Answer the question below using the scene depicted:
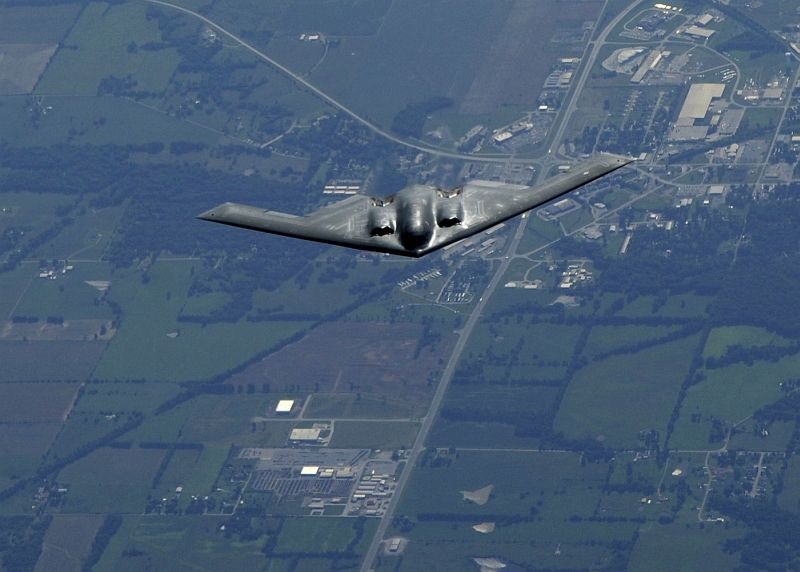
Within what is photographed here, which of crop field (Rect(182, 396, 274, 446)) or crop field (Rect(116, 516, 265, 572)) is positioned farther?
crop field (Rect(182, 396, 274, 446))

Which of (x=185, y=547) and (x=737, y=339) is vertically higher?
(x=737, y=339)

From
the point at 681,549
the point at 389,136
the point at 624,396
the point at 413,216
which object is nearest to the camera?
the point at 413,216

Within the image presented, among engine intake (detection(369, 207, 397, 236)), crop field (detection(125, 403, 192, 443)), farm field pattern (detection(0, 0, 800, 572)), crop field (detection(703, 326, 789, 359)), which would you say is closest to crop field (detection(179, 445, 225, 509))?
farm field pattern (detection(0, 0, 800, 572))

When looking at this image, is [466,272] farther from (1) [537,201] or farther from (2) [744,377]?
(1) [537,201]

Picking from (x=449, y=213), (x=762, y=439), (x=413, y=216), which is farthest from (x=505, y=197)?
(x=762, y=439)

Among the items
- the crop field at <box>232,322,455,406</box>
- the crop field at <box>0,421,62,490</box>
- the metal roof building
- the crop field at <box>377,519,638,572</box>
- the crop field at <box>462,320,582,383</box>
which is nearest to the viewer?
the crop field at <box>377,519,638,572</box>

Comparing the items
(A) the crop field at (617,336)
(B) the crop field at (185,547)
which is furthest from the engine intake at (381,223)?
(A) the crop field at (617,336)

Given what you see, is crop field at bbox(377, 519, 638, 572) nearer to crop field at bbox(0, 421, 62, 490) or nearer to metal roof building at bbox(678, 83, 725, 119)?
crop field at bbox(0, 421, 62, 490)

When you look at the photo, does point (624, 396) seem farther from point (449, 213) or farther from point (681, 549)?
point (449, 213)
